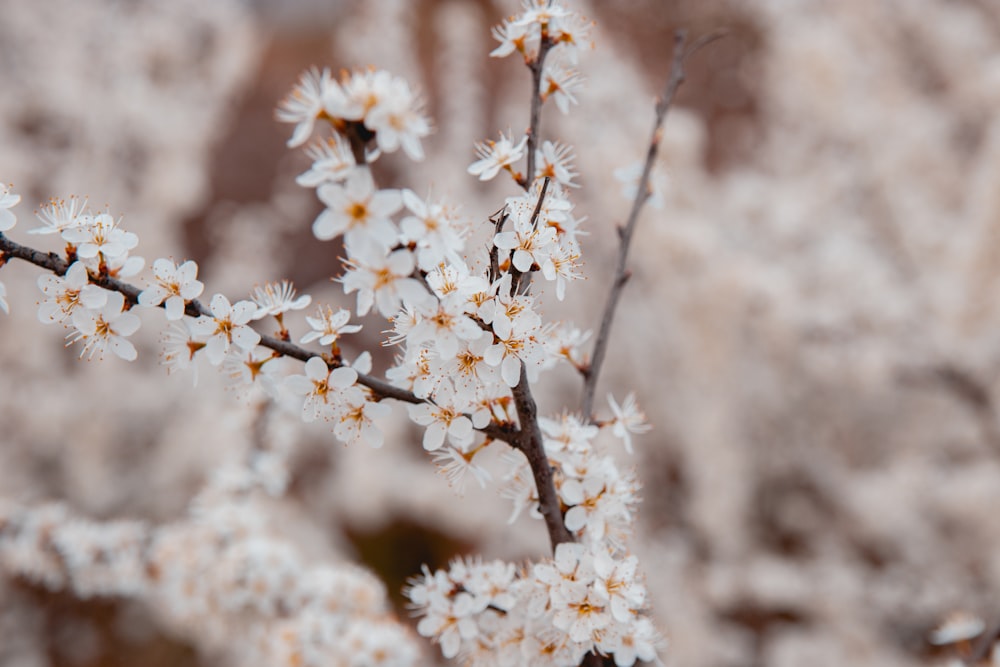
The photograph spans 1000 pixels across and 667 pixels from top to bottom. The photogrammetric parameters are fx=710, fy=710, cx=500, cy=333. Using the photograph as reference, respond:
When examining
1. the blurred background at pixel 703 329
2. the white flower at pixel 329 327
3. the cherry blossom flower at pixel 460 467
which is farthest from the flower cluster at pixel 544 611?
the blurred background at pixel 703 329

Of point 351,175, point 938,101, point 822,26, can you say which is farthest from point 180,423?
point 938,101

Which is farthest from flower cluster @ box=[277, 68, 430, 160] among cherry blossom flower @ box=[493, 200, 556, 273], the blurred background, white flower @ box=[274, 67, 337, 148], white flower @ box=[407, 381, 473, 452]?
the blurred background

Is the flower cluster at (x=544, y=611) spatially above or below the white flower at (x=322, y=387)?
below

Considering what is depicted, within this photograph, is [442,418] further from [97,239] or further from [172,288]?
[97,239]

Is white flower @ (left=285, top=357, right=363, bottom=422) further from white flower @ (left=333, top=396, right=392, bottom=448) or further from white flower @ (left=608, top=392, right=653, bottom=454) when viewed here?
white flower @ (left=608, top=392, right=653, bottom=454)

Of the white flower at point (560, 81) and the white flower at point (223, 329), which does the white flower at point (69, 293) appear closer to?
the white flower at point (223, 329)

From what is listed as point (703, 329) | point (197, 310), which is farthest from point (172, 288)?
point (703, 329)
